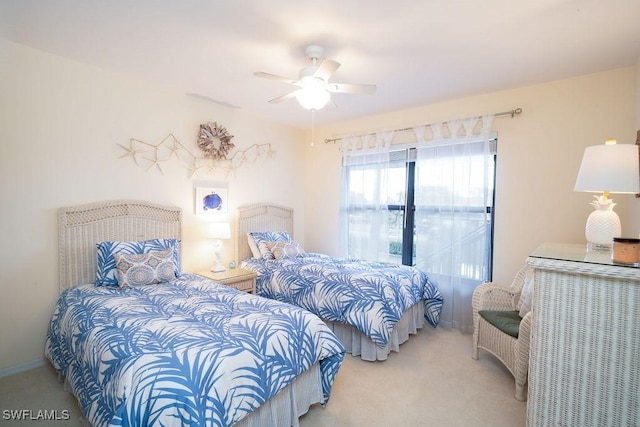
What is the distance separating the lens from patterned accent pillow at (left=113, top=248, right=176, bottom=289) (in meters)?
2.47

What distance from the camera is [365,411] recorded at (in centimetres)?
200

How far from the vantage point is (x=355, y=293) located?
8.79ft

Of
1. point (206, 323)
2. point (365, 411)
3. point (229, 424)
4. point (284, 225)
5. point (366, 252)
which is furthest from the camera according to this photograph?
point (284, 225)

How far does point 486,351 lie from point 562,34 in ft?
8.40

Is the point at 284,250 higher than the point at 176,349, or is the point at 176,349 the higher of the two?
the point at 284,250

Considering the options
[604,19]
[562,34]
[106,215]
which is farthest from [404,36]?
[106,215]

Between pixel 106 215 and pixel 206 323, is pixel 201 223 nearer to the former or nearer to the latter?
pixel 106 215

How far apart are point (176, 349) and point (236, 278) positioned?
1683mm

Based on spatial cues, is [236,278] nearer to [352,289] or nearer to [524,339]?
[352,289]

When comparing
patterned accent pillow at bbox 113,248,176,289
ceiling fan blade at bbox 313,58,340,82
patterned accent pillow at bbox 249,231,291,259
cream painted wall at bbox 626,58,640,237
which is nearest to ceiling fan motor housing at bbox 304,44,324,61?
ceiling fan blade at bbox 313,58,340,82

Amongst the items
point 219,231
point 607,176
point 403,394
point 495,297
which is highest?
point 607,176

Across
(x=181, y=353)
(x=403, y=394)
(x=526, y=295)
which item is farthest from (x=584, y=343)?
(x=181, y=353)

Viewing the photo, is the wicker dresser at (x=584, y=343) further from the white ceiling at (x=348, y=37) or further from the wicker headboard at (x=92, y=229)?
the wicker headboard at (x=92, y=229)

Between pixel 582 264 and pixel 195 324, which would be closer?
pixel 582 264
